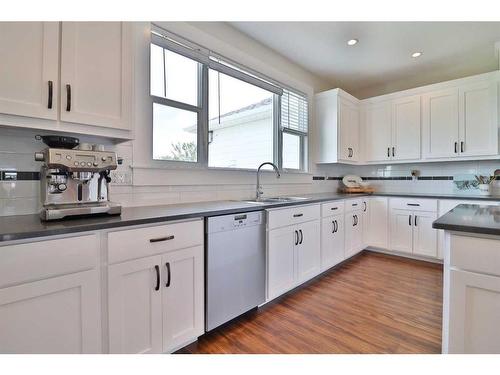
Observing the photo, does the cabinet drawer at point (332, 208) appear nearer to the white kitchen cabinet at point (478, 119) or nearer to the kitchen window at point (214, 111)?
the kitchen window at point (214, 111)

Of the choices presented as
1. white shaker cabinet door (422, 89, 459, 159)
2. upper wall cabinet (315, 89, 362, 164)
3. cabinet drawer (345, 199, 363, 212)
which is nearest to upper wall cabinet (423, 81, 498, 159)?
white shaker cabinet door (422, 89, 459, 159)

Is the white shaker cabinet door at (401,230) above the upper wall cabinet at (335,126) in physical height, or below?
below

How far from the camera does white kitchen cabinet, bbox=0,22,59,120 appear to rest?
1.19 meters

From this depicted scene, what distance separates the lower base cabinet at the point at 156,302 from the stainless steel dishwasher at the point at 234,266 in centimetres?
10

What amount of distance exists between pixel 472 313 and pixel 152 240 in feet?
5.09

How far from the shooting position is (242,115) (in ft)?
9.50

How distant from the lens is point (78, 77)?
1.39 metres

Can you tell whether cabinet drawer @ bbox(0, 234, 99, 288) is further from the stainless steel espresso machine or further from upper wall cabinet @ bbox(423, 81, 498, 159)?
upper wall cabinet @ bbox(423, 81, 498, 159)

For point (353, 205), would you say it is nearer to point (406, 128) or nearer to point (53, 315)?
point (406, 128)

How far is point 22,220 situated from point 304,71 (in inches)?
140

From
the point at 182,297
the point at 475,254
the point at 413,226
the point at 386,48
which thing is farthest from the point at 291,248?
the point at 386,48

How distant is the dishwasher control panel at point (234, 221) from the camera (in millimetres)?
1693

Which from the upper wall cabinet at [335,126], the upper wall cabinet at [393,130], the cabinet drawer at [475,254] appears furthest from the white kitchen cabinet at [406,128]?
the cabinet drawer at [475,254]
